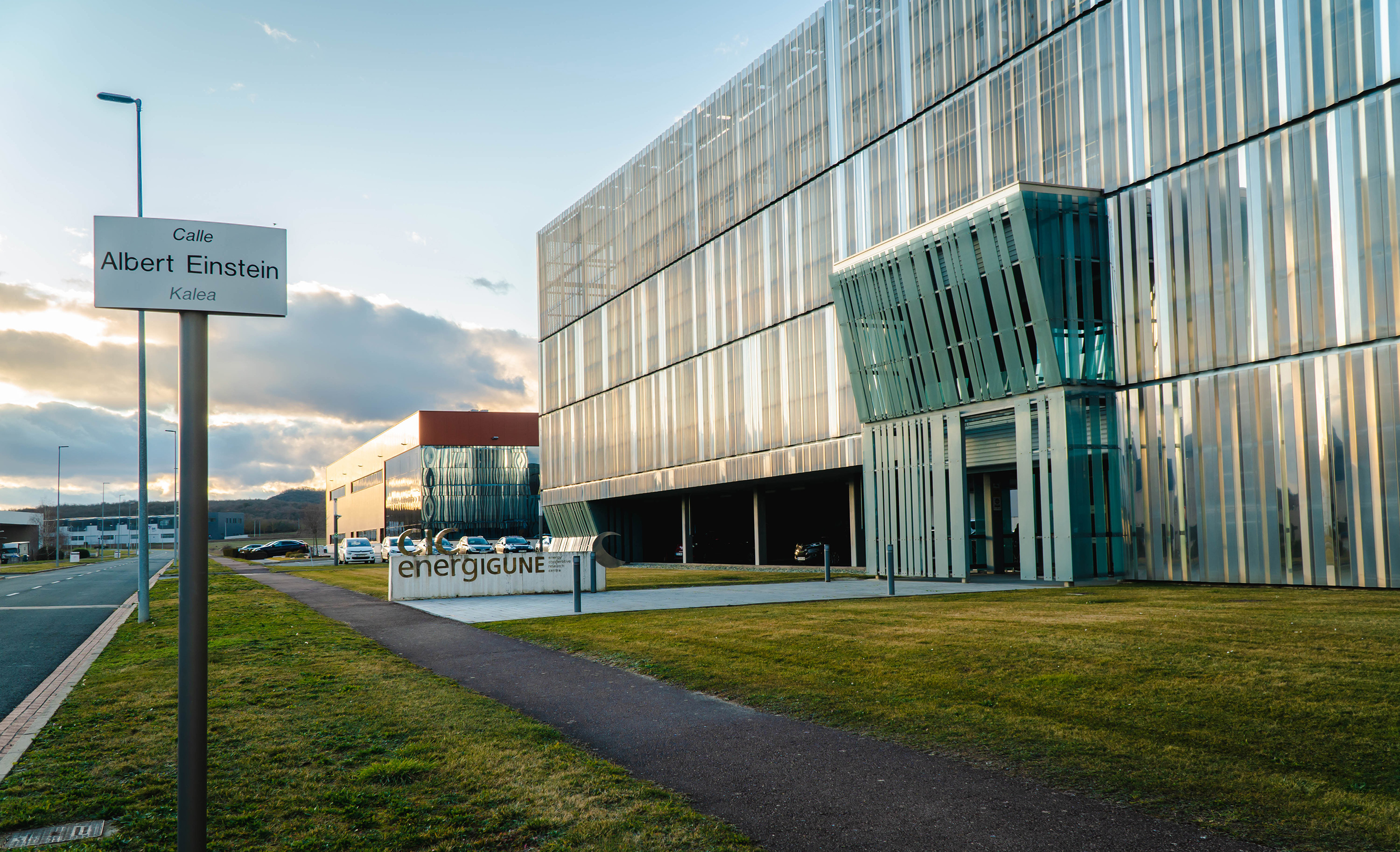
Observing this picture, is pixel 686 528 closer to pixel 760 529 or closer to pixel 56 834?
pixel 760 529

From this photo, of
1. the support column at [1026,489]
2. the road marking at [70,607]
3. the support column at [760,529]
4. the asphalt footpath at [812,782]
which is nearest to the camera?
the asphalt footpath at [812,782]

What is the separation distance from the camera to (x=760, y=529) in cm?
4809

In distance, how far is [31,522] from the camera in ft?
417

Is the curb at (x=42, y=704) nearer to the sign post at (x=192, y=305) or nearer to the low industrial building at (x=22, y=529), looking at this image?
the sign post at (x=192, y=305)

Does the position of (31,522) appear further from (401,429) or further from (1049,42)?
(1049,42)

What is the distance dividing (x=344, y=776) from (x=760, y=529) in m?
42.0

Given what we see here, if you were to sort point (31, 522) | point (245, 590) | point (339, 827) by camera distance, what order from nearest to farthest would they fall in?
point (339, 827), point (245, 590), point (31, 522)

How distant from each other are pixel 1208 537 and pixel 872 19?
893 inches

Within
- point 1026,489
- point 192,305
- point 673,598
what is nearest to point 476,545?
point 673,598

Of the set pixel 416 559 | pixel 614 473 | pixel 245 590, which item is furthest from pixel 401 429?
pixel 416 559

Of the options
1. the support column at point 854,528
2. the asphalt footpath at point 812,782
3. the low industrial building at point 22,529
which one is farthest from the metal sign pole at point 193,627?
the low industrial building at point 22,529

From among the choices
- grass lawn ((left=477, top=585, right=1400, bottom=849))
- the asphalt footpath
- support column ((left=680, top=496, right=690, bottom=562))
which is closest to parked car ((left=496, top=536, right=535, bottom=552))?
support column ((left=680, top=496, right=690, bottom=562))

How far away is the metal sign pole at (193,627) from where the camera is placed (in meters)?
3.81

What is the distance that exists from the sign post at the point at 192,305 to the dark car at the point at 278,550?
8480 cm
